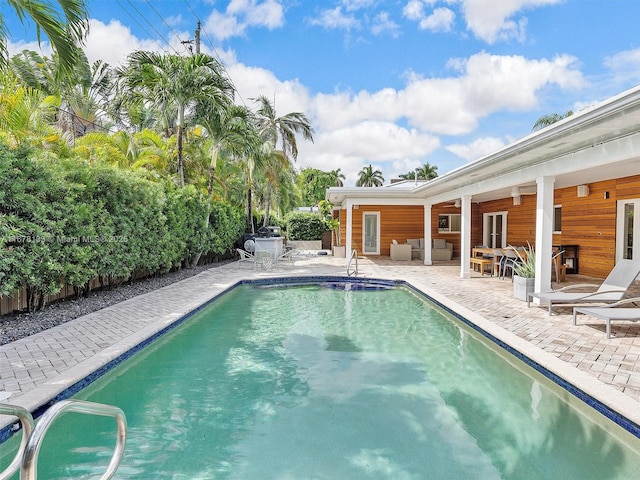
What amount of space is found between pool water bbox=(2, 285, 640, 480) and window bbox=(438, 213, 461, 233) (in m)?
13.8

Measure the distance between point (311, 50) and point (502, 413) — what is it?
1786 centimetres

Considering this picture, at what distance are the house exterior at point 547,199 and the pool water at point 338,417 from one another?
10.5ft

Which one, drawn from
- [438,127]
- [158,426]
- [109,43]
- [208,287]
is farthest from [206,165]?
[438,127]

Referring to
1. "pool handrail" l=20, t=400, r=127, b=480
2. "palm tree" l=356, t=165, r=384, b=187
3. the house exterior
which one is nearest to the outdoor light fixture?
the house exterior

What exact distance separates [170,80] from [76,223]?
7.05 metres

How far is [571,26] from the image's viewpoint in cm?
1365

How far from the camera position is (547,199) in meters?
7.93

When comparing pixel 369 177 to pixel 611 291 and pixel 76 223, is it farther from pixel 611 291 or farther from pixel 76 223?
pixel 76 223

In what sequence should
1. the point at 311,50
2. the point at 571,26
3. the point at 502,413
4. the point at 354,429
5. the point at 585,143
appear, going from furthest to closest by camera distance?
the point at 311,50
the point at 571,26
the point at 585,143
the point at 502,413
the point at 354,429

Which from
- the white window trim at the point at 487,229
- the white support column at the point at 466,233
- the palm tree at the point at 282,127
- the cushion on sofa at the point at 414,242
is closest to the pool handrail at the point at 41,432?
the white support column at the point at 466,233

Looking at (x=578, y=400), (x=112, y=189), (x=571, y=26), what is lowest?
(x=578, y=400)

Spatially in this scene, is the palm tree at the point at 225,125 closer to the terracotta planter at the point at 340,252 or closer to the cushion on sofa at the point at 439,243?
the terracotta planter at the point at 340,252

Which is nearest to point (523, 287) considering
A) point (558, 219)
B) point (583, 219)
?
point (583, 219)

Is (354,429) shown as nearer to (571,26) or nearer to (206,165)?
(571,26)
